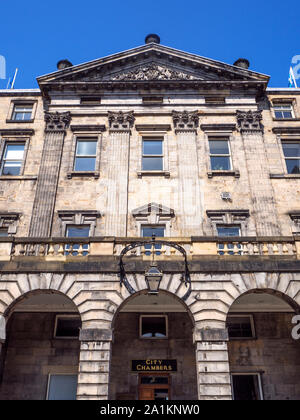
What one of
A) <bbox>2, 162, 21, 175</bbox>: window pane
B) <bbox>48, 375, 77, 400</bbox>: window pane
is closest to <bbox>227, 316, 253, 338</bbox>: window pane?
<bbox>48, 375, 77, 400</bbox>: window pane

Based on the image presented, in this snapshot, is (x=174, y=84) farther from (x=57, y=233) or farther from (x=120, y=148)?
(x=57, y=233)

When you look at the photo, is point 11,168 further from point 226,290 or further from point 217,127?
point 226,290

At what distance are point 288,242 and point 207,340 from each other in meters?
5.34

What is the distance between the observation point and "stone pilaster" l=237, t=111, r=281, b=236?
1973 cm

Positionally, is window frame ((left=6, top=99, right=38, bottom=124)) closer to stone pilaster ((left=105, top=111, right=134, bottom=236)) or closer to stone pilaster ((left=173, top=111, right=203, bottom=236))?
stone pilaster ((left=105, top=111, right=134, bottom=236))

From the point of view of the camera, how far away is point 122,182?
21188mm

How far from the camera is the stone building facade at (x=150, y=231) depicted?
13.9m

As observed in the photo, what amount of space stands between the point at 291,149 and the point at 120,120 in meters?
11.1

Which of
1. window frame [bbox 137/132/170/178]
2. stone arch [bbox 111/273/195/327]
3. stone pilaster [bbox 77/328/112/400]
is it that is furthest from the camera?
window frame [bbox 137/132/170/178]

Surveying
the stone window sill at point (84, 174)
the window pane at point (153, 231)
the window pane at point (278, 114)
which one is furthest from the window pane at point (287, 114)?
the stone window sill at point (84, 174)

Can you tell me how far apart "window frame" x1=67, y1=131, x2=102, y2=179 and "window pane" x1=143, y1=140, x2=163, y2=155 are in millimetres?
2846

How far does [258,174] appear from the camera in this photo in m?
21.5
